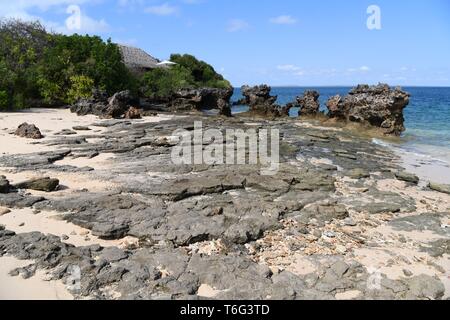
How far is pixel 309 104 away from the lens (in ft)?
97.1

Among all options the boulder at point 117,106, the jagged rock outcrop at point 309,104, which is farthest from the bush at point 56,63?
the jagged rock outcrop at point 309,104

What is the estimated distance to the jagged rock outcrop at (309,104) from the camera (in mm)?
29484

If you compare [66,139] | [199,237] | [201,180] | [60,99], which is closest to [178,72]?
[60,99]

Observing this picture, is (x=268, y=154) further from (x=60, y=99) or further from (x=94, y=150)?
(x=60, y=99)

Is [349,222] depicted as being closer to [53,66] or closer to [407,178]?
[407,178]

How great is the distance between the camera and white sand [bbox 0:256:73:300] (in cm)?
469

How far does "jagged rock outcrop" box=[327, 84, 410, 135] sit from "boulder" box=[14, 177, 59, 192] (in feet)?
62.0

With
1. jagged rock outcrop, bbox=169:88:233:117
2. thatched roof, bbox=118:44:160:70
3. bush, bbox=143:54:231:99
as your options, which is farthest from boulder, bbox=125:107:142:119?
thatched roof, bbox=118:44:160:70

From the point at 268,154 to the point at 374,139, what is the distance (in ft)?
31.9

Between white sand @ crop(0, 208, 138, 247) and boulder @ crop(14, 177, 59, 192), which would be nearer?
white sand @ crop(0, 208, 138, 247)

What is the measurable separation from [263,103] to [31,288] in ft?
88.2

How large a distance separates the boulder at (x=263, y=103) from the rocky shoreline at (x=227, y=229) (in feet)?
59.7

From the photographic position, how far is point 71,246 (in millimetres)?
5855

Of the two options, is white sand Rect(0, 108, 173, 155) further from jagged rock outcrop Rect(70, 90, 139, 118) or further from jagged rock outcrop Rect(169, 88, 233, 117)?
jagged rock outcrop Rect(169, 88, 233, 117)
